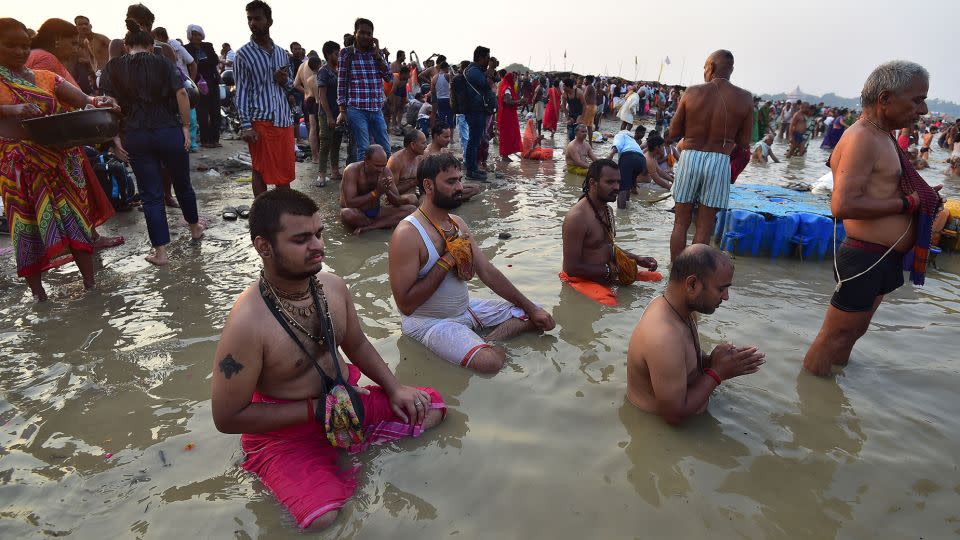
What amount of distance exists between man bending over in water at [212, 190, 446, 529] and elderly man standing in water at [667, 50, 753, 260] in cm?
352

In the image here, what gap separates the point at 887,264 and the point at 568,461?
7.11 feet

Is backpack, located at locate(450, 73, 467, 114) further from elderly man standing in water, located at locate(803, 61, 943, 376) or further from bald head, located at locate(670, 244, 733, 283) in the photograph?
bald head, located at locate(670, 244, 733, 283)

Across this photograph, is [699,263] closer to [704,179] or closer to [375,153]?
[704,179]

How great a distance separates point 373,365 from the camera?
8.84 ft

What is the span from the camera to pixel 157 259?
197 inches

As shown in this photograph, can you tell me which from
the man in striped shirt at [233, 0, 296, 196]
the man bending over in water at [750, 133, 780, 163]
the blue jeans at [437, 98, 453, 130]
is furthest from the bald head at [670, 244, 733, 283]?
the man bending over in water at [750, 133, 780, 163]

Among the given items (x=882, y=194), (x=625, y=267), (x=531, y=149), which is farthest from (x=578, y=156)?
(x=882, y=194)

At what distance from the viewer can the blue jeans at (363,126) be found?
7.44 m

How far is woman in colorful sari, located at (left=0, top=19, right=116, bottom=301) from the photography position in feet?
12.4

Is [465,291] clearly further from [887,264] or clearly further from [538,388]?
[887,264]

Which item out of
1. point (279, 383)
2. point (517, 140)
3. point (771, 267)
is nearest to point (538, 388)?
point (279, 383)

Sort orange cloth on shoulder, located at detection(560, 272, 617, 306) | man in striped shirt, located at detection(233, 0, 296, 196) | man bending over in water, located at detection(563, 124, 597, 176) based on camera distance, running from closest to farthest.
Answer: orange cloth on shoulder, located at detection(560, 272, 617, 306)
man in striped shirt, located at detection(233, 0, 296, 196)
man bending over in water, located at detection(563, 124, 597, 176)

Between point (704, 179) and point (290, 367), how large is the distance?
13.2ft

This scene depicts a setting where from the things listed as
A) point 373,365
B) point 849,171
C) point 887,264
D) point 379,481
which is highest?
point 849,171
